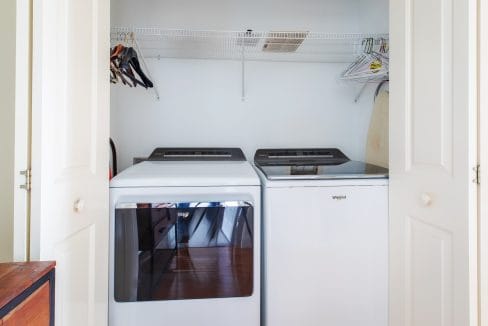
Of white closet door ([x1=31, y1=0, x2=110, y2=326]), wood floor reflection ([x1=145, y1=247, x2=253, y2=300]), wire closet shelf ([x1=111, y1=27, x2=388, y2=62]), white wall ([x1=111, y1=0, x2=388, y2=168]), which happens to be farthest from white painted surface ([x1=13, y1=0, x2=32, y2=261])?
white wall ([x1=111, y1=0, x2=388, y2=168])

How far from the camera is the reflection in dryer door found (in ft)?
4.00

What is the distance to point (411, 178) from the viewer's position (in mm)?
1176

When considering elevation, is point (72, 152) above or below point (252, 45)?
below

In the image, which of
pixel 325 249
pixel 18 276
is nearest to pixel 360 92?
pixel 325 249

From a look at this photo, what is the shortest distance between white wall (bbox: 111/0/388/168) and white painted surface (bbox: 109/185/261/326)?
883mm

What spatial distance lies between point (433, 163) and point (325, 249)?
56 cm

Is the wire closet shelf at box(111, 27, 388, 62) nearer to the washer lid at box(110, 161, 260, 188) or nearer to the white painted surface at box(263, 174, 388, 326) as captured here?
the washer lid at box(110, 161, 260, 188)

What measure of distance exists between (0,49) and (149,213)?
2.64 ft

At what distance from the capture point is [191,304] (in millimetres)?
1257

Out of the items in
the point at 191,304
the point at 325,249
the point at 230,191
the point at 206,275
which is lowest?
the point at 191,304

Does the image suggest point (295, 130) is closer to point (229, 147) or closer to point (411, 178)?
point (229, 147)
